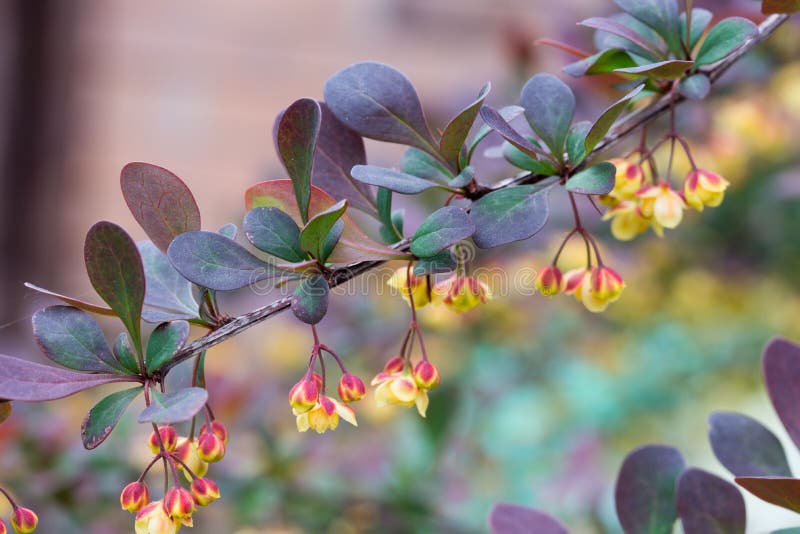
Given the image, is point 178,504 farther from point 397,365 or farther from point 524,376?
point 524,376

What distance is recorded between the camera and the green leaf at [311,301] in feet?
1.65

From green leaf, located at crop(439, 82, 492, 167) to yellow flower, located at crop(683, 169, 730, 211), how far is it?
19cm

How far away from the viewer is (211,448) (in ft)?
1.74

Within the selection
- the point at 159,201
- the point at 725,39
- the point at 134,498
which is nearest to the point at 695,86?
the point at 725,39

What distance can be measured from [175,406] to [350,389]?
0.15 m

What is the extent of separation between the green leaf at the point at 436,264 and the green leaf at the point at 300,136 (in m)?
0.09

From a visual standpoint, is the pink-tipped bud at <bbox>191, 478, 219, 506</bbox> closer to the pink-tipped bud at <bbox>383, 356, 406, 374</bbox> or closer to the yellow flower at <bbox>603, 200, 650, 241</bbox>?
the pink-tipped bud at <bbox>383, 356, 406, 374</bbox>

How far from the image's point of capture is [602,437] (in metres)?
1.33

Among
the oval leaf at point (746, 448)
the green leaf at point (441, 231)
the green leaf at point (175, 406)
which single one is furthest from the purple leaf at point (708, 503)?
the green leaf at point (175, 406)

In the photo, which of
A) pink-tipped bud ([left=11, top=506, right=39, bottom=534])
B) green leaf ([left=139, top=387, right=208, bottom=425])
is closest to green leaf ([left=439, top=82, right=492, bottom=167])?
green leaf ([left=139, top=387, right=208, bottom=425])

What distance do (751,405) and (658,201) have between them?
98 centimetres

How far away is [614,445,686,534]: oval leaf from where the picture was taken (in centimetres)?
63

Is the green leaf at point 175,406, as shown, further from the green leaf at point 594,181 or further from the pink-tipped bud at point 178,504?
the green leaf at point 594,181

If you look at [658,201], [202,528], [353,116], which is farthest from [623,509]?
[202,528]
